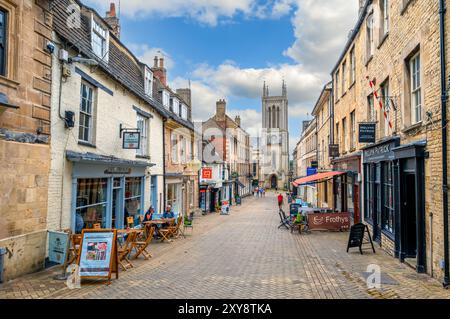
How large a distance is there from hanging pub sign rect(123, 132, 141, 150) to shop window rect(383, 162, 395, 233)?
891 cm

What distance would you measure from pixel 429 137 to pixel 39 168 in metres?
9.44

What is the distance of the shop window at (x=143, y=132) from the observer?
53.6 feet

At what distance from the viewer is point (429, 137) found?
8.16 meters

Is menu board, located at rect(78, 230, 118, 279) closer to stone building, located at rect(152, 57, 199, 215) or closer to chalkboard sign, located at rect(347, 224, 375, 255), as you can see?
chalkboard sign, located at rect(347, 224, 375, 255)

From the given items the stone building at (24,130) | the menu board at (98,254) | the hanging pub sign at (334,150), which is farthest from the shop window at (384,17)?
the menu board at (98,254)

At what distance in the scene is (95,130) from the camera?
1171cm

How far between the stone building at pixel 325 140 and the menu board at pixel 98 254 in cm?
1626

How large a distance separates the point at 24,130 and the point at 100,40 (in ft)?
20.8

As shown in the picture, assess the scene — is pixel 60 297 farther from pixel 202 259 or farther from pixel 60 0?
pixel 60 0

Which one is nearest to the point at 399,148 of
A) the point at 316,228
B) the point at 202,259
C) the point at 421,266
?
the point at 421,266

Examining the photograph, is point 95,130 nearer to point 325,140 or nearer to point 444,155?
point 444,155

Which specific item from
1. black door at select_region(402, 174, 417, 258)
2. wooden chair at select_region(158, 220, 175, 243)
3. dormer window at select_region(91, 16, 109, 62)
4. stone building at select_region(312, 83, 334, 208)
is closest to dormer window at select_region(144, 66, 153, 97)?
dormer window at select_region(91, 16, 109, 62)

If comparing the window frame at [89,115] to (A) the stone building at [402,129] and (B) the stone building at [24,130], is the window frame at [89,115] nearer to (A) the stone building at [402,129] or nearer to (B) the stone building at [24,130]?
(B) the stone building at [24,130]

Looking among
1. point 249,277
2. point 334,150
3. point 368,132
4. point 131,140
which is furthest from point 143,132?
point 334,150
